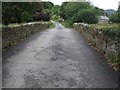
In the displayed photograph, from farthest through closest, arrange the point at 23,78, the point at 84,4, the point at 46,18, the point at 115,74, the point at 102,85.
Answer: the point at 84,4 < the point at 46,18 < the point at 115,74 < the point at 23,78 < the point at 102,85

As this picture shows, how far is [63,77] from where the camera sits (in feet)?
25.0

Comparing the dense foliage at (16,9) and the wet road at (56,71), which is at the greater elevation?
the dense foliage at (16,9)

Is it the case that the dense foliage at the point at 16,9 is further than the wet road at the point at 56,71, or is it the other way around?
the dense foliage at the point at 16,9

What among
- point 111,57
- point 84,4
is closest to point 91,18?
point 84,4

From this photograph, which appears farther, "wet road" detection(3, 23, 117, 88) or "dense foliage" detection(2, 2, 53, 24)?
"dense foliage" detection(2, 2, 53, 24)

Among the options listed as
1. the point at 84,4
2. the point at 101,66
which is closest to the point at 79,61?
the point at 101,66

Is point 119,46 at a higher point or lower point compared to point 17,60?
higher

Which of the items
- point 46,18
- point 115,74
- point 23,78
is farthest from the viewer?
point 46,18

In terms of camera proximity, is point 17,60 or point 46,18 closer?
point 17,60

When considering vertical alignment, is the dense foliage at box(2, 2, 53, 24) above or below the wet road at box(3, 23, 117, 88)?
above

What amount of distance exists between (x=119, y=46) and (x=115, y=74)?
1.52m

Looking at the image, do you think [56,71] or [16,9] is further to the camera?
[16,9]

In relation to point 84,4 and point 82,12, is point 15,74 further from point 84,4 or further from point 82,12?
point 84,4

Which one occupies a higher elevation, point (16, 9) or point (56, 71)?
point (16, 9)
